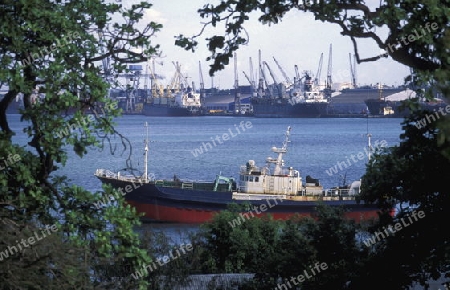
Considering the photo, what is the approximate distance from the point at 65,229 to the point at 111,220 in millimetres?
338

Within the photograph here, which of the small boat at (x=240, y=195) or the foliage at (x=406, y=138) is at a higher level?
the foliage at (x=406, y=138)

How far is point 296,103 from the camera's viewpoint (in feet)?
336

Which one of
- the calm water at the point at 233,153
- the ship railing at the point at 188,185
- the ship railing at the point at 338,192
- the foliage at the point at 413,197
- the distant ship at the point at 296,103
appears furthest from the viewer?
the distant ship at the point at 296,103

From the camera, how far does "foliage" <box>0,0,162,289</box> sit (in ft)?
18.5

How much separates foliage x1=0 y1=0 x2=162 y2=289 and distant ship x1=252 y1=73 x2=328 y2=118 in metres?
95.8

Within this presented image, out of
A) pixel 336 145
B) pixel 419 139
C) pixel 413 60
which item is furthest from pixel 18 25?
pixel 336 145

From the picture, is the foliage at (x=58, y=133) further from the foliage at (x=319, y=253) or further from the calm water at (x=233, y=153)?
the calm water at (x=233, y=153)

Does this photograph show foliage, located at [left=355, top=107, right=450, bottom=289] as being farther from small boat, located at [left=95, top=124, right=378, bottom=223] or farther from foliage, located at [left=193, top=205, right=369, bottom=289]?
small boat, located at [left=95, top=124, right=378, bottom=223]

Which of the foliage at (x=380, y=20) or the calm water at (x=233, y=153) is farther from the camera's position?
the calm water at (x=233, y=153)

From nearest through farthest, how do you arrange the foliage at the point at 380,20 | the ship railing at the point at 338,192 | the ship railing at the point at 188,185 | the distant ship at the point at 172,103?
1. the foliage at the point at 380,20
2. the ship railing at the point at 338,192
3. the ship railing at the point at 188,185
4. the distant ship at the point at 172,103

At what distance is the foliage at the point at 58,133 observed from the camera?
563 cm

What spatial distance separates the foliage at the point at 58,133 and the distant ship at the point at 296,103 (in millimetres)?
95760

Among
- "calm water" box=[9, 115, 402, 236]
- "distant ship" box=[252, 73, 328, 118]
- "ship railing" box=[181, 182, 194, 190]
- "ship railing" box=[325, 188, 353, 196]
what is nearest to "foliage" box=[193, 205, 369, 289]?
"calm water" box=[9, 115, 402, 236]

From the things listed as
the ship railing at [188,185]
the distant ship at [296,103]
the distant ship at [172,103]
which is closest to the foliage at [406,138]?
the ship railing at [188,185]
